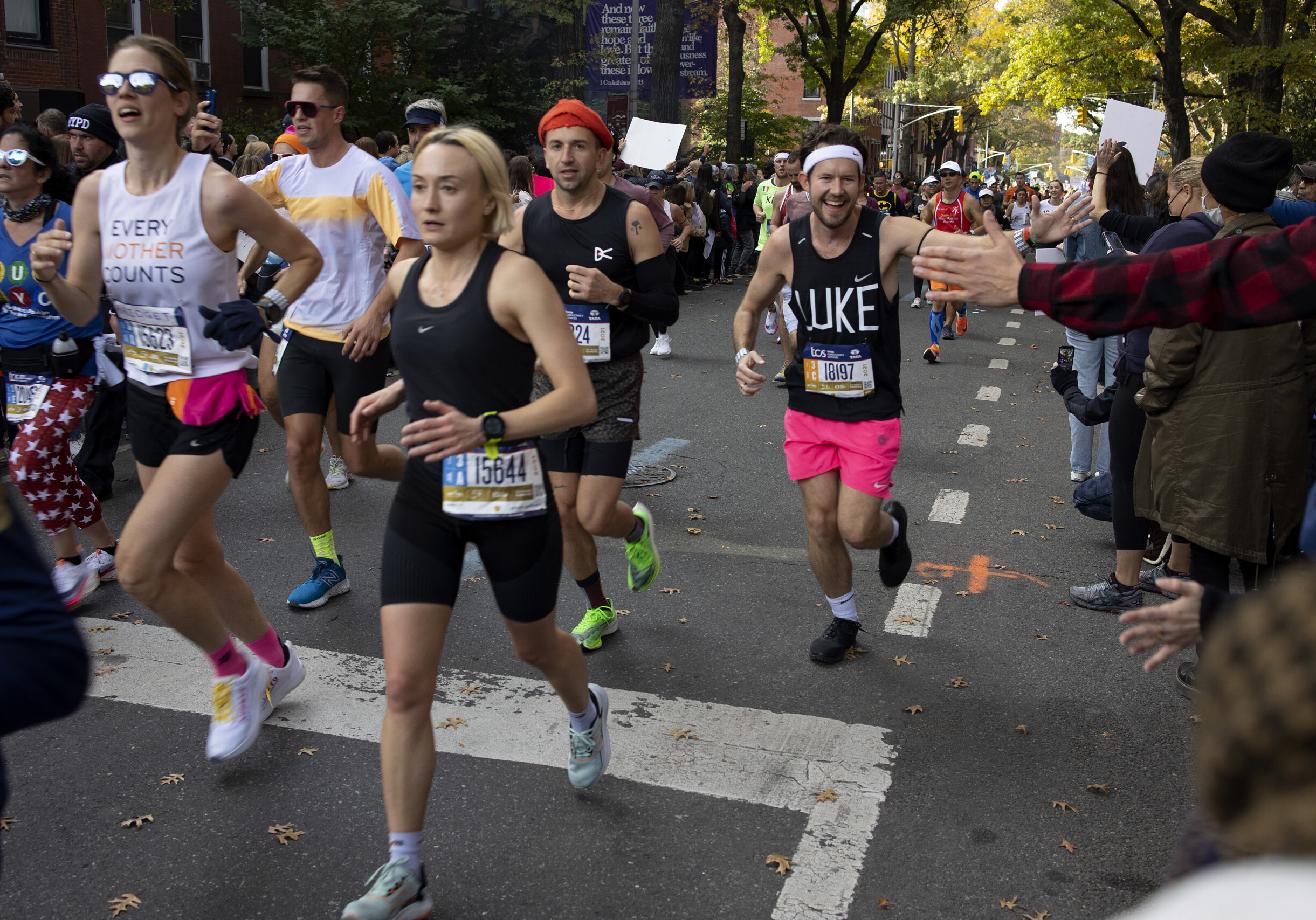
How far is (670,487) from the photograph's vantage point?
286 inches

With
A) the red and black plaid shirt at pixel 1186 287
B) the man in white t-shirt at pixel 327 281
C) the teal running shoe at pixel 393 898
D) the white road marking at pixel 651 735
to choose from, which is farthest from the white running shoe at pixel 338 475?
the red and black plaid shirt at pixel 1186 287

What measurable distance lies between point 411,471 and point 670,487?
14.4 feet

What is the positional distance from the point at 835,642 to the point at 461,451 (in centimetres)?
240

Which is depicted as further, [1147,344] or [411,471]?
[1147,344]

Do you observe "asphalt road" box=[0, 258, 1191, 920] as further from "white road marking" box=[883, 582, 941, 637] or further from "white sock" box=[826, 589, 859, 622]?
"white sock" box=[826, 589, 859, 622]

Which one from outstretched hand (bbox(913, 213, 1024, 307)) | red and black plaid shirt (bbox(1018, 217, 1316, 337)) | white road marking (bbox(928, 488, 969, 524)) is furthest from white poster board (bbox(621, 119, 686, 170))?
red and black plaid shirt (bbox(1018, 217, 1316, 337))

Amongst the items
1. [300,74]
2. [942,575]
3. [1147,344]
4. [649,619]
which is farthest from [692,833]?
[300,74]

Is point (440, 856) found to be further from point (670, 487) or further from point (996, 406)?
point (996, 406)

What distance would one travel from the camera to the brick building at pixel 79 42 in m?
22.2

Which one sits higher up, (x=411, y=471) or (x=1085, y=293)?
(x=1085, y=293)

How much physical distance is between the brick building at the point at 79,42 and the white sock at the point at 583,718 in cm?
2125

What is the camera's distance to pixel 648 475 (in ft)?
24.7

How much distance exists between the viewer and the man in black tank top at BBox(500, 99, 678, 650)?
4480 mm

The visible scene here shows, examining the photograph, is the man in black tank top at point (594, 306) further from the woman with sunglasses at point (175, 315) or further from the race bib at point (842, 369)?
the woman with sunglasses at point (175, 315)
